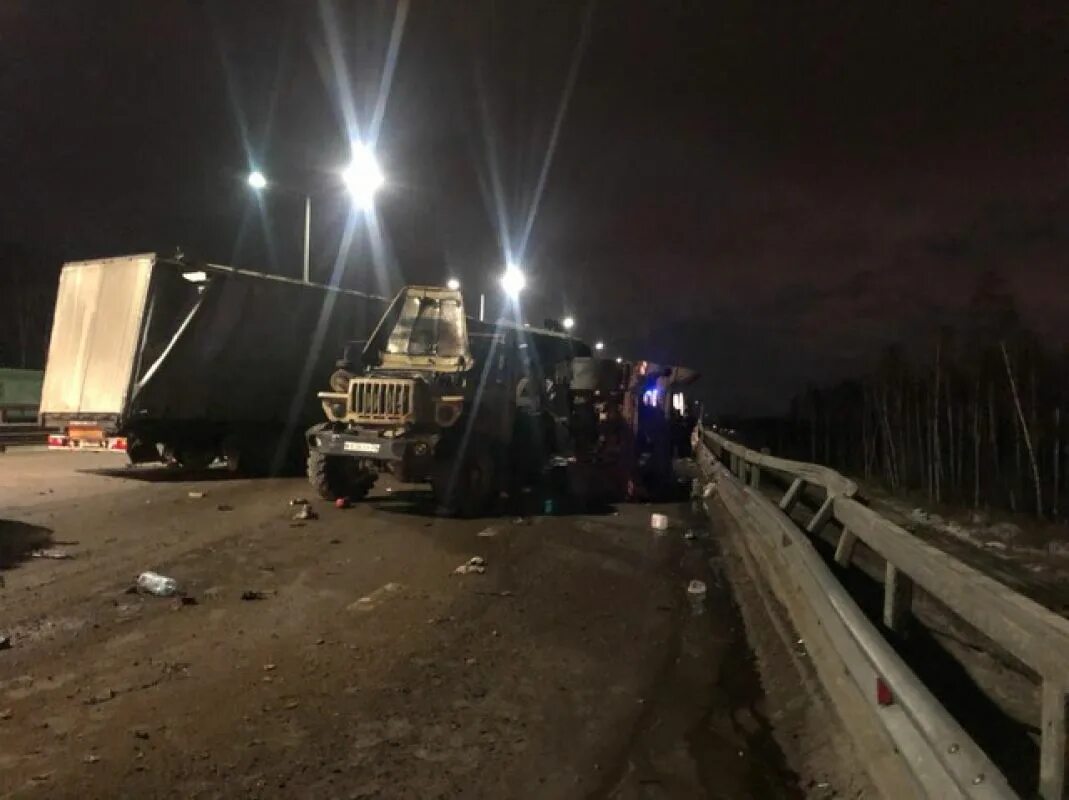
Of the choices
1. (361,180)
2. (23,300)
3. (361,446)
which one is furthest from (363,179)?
(23,300)

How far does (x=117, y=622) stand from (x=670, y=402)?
16395mm

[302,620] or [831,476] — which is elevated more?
[831,476]

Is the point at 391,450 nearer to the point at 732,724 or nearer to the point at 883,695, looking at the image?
the point at 732,724

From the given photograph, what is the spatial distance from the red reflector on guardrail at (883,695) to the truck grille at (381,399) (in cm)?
874

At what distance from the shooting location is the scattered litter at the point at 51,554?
847 centimetres

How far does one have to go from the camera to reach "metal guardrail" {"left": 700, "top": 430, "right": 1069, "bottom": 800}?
2691 millimetres

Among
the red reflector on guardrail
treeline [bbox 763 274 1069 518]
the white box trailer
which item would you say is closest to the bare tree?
treeline [bbox 763 274 1069 518]

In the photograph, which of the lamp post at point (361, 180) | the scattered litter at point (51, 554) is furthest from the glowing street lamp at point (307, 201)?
the scattered litter at point (51, 554)

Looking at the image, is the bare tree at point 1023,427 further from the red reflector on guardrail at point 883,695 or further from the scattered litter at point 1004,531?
the red reflector on guardrail at point 883,695

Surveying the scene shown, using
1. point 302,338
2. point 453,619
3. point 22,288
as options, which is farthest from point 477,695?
point 22,288

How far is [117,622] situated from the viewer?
6258mm

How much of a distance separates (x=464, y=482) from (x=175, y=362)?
6.34 meters

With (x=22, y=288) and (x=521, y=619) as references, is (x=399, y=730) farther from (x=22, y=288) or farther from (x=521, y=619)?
(x=22, y=288)

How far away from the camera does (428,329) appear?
44.9 feet
